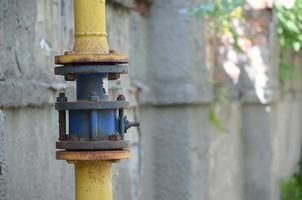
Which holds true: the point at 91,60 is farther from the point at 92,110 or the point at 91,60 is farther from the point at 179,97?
the point at 179,97

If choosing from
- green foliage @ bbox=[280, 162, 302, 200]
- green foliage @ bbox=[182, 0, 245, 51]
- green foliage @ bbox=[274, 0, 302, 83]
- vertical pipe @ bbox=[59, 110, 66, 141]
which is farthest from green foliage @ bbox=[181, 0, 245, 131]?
vertical pipe @ bbox=[59, 110, 66, 141]

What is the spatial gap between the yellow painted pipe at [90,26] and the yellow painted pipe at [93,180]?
0.32 metres

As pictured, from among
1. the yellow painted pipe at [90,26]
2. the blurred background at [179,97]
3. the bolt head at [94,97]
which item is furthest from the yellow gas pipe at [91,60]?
the blurred background at [179,97]

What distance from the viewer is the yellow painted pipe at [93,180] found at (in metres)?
2.53

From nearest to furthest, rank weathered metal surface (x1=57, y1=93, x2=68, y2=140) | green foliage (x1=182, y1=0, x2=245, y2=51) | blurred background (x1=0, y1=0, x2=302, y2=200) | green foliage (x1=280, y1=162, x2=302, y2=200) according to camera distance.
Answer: weathered metal surface (x1=57, y1=93, x2=68, y2=140) → blurred background (x1=0, y1=0, x2=302, y2=200) → green foliage (x1=182, y1=0, x2=245, y2=51) → green foliage (x1=280, y1=162, x2=302, y2=200)

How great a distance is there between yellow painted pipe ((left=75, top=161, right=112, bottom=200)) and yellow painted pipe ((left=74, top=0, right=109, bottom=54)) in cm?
32

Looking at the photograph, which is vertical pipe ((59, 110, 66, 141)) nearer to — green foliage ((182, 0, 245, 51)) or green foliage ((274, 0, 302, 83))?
green foliage ((182, 0, 245, 51))

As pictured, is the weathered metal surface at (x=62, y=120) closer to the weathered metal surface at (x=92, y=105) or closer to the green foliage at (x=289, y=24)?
the weathered metal surface at (x=92, y=105)

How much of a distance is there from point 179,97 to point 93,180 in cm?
300

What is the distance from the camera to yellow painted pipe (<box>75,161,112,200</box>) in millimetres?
2529

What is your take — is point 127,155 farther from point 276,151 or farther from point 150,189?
point 276,151

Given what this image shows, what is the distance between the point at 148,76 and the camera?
554cm

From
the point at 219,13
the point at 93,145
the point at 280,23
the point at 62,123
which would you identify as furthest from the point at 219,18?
the point at 93,145

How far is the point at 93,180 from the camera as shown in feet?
8.30
